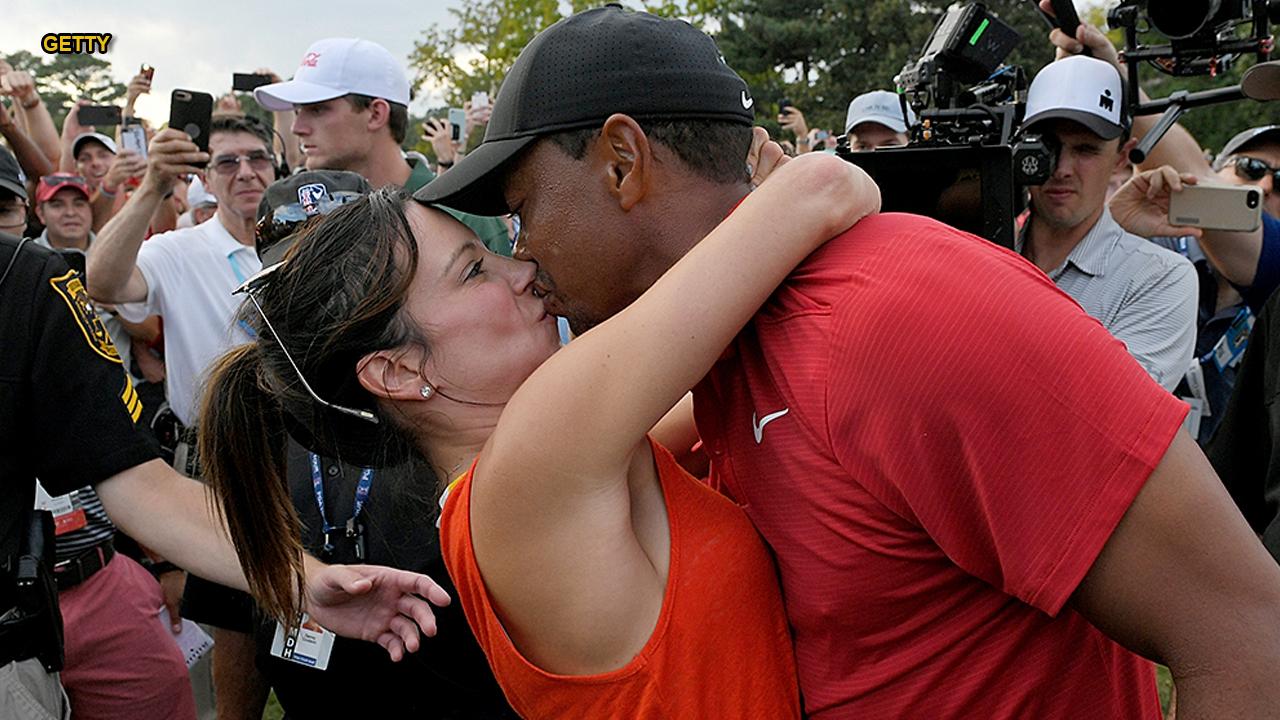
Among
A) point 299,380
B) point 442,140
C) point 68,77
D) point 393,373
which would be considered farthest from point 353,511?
point 68,77

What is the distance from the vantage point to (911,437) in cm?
129

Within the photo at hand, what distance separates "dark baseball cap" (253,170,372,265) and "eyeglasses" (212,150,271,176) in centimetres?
178

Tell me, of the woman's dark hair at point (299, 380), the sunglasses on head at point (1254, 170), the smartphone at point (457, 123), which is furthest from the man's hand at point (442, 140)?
the woman's dark hair at point (299, 380)

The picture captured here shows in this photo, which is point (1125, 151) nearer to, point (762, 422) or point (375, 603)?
point (375, 603)

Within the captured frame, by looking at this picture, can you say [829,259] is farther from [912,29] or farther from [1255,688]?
[912,29]

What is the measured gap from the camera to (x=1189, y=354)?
154 inches

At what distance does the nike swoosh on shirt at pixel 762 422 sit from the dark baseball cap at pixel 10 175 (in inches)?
111

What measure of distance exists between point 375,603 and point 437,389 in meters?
0.53

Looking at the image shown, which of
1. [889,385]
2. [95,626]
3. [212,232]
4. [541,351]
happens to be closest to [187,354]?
[212,232]

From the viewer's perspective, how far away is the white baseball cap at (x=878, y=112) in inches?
261

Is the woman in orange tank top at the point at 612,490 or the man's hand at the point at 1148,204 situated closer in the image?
the woman in orange tank top at the point at 612,490

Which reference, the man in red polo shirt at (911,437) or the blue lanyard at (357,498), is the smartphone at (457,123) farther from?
the man in red polo shirt at (911,437)

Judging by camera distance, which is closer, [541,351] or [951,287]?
[951,287]

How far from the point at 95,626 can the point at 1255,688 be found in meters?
3.22
